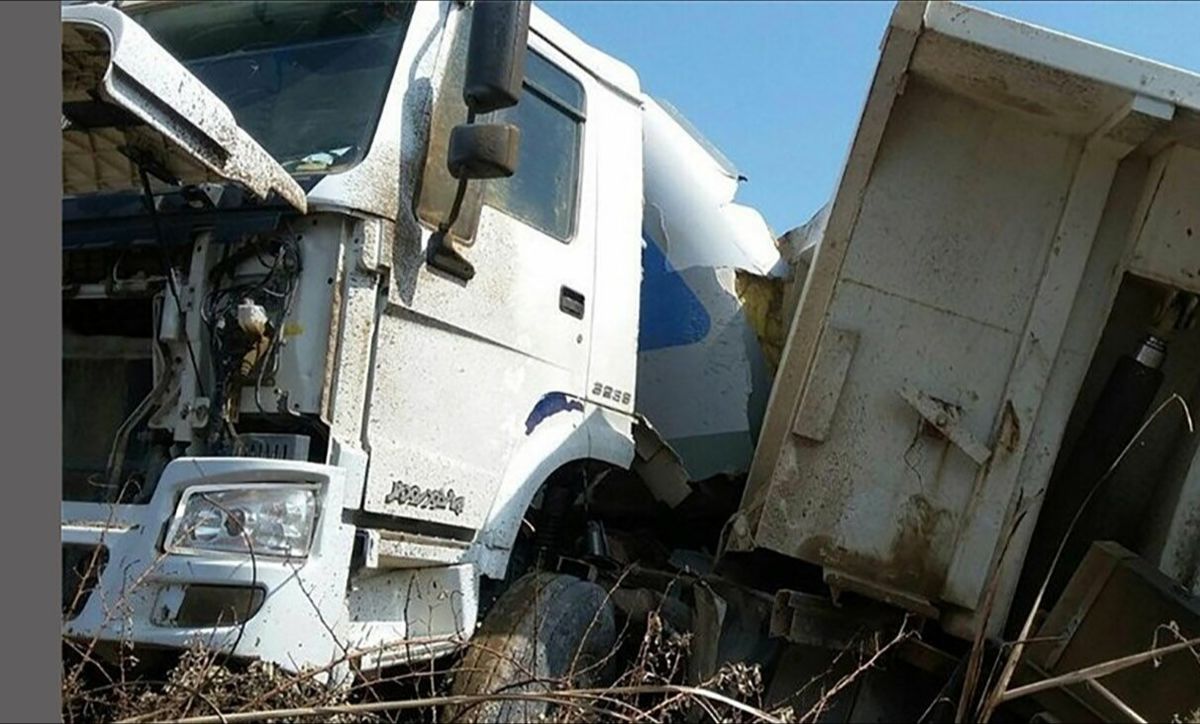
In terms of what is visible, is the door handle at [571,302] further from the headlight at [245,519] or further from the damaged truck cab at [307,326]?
the headlight at [245,519]

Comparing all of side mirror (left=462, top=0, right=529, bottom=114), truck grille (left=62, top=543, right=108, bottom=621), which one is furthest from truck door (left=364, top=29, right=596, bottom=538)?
truck grille (left=62, top=543, right=108, bottom=621)

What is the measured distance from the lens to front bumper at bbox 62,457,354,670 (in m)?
2.73

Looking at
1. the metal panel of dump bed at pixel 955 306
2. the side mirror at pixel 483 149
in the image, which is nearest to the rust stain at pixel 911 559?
the metal panel of dump bed at pixel 955 306

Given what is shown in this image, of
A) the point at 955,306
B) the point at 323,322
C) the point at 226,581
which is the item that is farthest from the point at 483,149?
the point at 955,306

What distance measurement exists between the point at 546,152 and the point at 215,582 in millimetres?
1840

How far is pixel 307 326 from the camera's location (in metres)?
3.14

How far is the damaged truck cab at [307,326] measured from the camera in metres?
2.83

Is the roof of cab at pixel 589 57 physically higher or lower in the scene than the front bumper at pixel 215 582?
higher

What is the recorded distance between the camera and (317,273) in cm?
317

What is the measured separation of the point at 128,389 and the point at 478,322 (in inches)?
39.5

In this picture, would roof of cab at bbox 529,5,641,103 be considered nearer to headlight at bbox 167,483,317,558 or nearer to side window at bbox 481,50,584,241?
side window at bbox 481,50,584,241

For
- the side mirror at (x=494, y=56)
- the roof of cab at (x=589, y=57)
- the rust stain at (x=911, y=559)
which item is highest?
the roof of cab at (x=589, y=57)

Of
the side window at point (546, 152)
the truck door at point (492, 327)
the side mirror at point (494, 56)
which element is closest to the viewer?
the side mirror at point (494, 56)

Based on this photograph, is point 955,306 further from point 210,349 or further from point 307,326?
point 210,349
